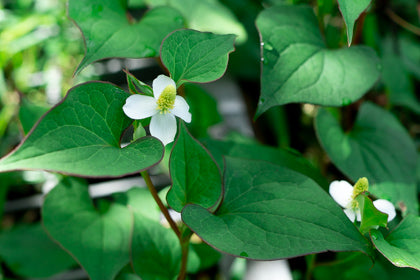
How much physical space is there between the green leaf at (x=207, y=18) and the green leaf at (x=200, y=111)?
0.50 feet

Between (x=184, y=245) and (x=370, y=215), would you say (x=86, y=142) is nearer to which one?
(x=184, y=245)

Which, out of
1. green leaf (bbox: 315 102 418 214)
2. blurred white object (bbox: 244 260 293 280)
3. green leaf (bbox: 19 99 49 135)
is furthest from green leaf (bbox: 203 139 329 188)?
green leaf (bbox: 19 99 49 135)

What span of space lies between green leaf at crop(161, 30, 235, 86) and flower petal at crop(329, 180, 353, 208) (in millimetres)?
203

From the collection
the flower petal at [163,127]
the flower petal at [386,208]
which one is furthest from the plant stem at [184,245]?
the flower petal at [386,208]

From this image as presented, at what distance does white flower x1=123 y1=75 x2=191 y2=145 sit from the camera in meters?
0.36

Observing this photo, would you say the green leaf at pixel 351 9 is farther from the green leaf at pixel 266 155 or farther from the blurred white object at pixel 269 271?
the blurred white object at pixel 269 271

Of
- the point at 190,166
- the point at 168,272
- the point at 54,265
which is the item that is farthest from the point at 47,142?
the point at 54,265

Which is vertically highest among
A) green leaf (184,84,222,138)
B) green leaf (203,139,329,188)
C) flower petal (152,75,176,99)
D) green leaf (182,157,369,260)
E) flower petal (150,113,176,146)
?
flower petal (152,75,176,99)

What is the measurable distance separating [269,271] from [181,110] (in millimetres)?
332

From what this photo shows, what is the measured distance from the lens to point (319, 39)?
554 mm

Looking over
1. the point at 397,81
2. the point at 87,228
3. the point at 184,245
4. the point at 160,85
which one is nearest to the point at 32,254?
the point at 87,228

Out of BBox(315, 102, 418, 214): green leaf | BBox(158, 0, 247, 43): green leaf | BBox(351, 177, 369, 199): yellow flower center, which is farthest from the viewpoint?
BBox(158, 0, 247, 43): green leaf

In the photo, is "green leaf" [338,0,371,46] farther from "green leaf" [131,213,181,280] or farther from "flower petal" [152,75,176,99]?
"green leaf" [131,213,181,280]

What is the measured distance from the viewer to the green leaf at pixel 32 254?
0.62 metres
